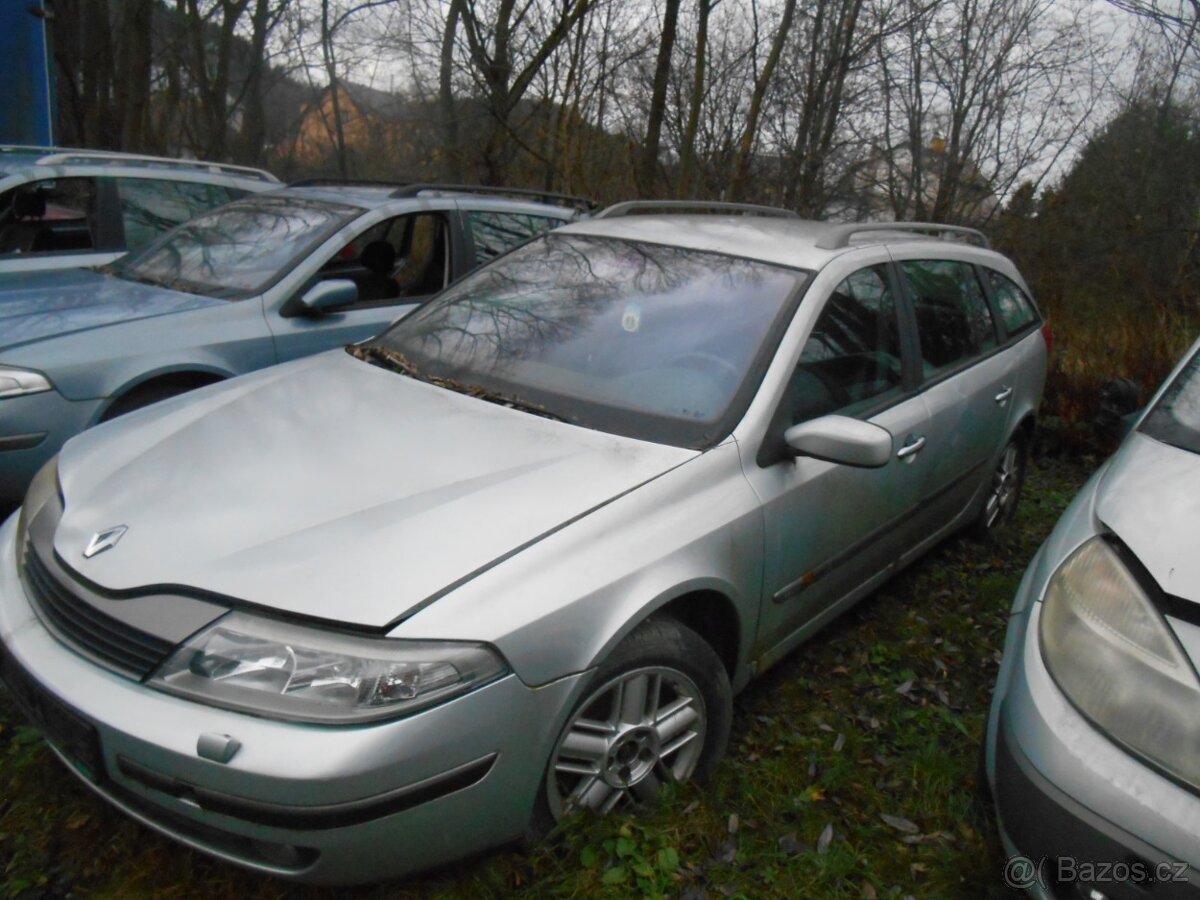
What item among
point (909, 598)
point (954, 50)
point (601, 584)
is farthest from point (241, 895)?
point (954, 50)

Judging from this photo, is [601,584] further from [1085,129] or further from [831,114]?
[1085,129]

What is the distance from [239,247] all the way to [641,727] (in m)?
3.67

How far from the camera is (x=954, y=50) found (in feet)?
38.8

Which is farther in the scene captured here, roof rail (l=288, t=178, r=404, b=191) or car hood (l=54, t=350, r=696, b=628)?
roof rail (l=288, t=178, r=404, b=191)

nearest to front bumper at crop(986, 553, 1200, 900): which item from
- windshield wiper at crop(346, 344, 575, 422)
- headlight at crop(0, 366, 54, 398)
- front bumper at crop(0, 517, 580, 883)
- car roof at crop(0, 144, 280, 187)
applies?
front bumper at crop(0, 517, 580, 883)

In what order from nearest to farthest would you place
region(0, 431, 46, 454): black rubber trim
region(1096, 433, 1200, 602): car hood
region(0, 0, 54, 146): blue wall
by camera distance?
region(1096, 433, 1200, 602): car hood, region(0, 431, 46, 454): black rubber trim, region(0, 0, 54, 146): blue wall

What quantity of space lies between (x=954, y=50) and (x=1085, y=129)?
6.43ft

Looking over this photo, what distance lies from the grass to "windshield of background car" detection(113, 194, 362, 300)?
2.50m

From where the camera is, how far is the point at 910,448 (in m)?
3.44

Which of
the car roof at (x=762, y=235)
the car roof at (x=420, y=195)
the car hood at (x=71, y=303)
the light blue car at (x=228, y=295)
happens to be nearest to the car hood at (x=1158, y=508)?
the car roof at (x=762, y=235)

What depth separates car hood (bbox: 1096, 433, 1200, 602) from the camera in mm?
2016

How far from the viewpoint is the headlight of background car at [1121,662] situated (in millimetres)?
1839

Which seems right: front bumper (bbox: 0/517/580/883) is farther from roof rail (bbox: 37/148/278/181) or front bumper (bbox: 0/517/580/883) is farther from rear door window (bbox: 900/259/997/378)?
roof rail (bbox: 37/148/278/181)

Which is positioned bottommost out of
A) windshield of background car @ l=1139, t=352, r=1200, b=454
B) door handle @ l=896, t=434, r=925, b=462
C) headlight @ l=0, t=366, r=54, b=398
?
headlight @ l=0, t=366, r=54, b=398
